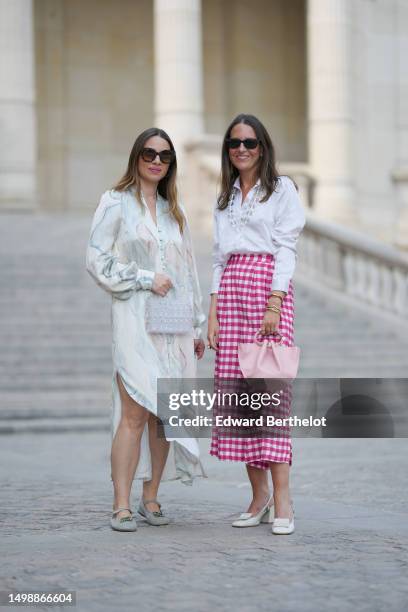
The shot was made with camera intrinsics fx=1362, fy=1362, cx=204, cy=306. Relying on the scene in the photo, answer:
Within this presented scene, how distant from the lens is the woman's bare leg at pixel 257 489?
6691 millimetres

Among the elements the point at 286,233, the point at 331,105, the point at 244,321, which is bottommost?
the point at 244,321

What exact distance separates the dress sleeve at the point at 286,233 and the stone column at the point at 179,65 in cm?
1633

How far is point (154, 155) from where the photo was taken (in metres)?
6.72

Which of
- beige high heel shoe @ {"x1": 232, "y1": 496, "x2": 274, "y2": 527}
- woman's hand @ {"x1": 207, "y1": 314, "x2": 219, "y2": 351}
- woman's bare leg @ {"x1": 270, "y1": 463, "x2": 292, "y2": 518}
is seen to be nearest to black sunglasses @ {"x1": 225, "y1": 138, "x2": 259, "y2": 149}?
woman's hand @ {"x1": 207, "y1": 314, "x2": 219, "y2": 351}

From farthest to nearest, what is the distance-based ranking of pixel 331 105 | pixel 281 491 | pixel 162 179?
pixel 331 105, pixel 162 179, pixel 281 491

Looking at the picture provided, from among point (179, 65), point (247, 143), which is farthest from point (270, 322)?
point (179, 65)

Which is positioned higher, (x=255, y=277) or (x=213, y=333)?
(x=255, y=277)

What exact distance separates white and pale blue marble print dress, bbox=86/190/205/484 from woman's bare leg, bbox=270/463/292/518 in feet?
1.24

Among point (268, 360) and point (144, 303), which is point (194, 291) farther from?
point (268, 360)

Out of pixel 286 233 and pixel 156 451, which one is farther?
pixel 156 451

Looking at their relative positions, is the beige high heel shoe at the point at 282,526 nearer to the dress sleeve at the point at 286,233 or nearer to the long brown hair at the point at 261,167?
the dress sleeve at the point at 286,233

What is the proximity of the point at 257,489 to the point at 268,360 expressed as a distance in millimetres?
701

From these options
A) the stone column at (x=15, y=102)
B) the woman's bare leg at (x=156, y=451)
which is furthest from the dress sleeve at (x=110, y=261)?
the stone column at (x=15, y=102)

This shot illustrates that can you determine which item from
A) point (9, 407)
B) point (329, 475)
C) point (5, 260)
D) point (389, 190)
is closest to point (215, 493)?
point (329, 475)
